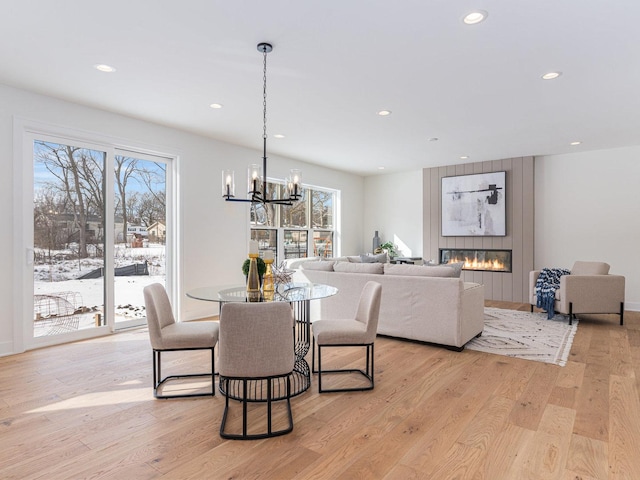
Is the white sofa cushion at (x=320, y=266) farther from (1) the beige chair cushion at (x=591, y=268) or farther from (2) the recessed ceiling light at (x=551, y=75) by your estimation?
(1) the beige chair cushion at (x=591, y=268)

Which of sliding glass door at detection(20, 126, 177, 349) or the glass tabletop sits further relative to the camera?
sliding glass door at detection(20, 126, 177, 349)

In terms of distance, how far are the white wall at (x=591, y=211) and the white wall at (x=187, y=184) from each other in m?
4.39

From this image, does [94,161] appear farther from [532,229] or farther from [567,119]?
[532,229]

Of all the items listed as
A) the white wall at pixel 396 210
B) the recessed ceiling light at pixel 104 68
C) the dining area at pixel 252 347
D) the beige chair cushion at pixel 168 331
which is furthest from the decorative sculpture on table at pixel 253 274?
the white wall at pixel 396 210

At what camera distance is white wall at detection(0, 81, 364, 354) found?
370cm

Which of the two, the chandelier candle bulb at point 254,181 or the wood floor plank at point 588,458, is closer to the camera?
the wood floor plank at point 588,458

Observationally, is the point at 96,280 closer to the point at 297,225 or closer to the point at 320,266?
the point at 320,266

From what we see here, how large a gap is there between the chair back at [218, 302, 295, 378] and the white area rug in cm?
257

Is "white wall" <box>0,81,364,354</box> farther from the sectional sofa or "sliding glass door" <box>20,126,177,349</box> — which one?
the sectional sofa

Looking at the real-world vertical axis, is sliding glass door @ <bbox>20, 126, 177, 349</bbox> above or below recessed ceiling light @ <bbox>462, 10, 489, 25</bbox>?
below

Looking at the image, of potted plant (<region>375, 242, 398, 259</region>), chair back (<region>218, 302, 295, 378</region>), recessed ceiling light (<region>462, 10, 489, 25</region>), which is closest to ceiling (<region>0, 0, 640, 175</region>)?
recessed ceiling light (<region>462, 10, 489, 25</region>)

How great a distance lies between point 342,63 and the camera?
10.3ft

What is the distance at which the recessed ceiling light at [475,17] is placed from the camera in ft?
7.95

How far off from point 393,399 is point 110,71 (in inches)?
141
